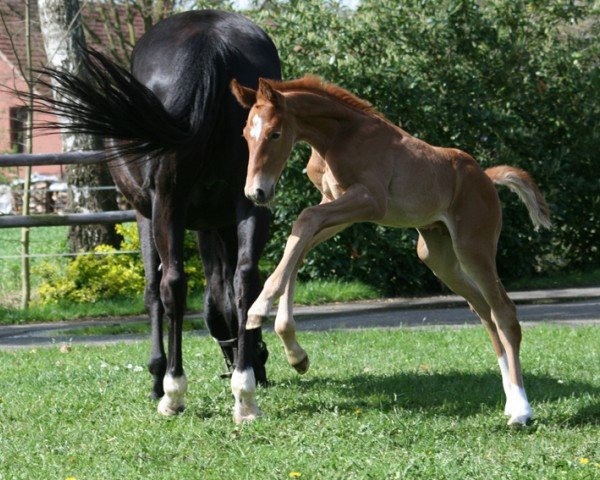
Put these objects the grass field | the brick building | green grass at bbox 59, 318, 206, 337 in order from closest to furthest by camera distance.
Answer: the grass field, green grass at bbox 59, 318, 206, 337, the brick building

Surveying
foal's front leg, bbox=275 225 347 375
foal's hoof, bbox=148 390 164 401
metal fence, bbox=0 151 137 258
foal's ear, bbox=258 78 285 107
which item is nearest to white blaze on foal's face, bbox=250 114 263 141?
foal's ear, bbox=258 78 285 107

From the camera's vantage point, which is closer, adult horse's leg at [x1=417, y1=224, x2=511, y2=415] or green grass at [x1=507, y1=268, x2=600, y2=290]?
adult horse's leg at [x1=417, y1=224, x2=511, y2=415]

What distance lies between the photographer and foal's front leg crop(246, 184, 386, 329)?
16.9ft

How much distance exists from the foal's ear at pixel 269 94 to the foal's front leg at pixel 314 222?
61 cm

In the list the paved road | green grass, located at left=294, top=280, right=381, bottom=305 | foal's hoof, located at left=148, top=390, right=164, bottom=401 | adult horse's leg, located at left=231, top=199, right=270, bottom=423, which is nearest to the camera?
adult horse's leg, located at left=231, top=199, right=270, bottom=423

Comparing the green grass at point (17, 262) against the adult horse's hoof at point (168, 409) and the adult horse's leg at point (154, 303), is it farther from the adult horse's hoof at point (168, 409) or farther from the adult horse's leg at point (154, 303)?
the adult horse's hoof at point (168, 409)

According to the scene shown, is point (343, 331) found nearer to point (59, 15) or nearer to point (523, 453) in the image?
point (523, 453)

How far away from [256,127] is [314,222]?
1.99 feet

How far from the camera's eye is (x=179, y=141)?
6125mm

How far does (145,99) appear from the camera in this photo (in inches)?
238

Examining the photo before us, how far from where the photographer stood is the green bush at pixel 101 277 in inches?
493

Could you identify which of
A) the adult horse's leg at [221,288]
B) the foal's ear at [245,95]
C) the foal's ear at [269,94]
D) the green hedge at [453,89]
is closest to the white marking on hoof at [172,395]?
the adult horse's leg at [221,288]

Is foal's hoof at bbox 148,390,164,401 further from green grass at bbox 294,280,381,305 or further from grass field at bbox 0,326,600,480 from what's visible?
green grass at bbox 294,280,381,305

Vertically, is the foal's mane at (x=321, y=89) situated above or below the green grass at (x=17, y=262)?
above
